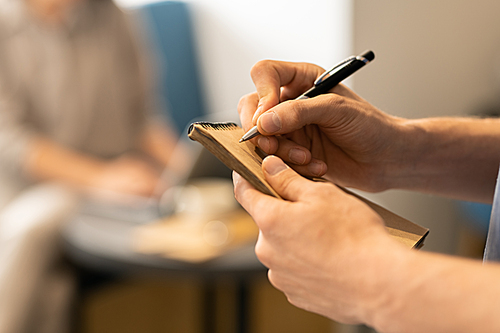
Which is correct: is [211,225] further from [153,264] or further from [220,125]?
[220,125]

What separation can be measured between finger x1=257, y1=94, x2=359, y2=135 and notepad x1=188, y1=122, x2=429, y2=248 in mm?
37

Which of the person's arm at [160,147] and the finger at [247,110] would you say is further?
the person's arm at [160,147]

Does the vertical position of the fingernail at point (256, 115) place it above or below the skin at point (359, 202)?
above

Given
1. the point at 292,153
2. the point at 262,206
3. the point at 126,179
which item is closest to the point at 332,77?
the point at 292,153

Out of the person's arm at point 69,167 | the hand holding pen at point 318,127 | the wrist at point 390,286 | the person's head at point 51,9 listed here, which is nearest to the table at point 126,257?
the person's arm at point 69,167

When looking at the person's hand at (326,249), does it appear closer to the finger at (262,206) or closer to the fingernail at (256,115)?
the finger at (262,206)

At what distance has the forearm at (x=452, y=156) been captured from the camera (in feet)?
1.93

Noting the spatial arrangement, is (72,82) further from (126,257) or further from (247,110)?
(247,110)

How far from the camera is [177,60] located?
101 inches

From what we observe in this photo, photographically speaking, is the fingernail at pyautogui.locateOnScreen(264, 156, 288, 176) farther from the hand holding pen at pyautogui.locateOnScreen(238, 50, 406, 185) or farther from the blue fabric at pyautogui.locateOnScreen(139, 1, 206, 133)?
the blue fabric at pyautogui.locateOnScreen(139, 1, 206, 133)

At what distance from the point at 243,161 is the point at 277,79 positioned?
18cm

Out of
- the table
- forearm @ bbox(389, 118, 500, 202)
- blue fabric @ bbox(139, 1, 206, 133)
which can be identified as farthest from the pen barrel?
blue fabric @ bbox(139, 1, 206, 133)

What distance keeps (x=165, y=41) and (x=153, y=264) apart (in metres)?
1.77

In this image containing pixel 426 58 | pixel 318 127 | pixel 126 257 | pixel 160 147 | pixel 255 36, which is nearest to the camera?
pixel 318 127
